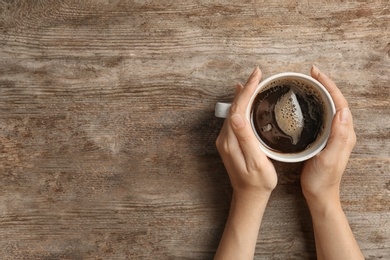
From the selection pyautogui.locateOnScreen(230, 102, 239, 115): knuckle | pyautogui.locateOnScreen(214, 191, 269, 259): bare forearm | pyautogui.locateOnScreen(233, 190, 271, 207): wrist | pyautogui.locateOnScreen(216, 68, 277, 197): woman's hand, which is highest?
pyautogui.locateOnScreen(230, 102, 239, 115): knuckle

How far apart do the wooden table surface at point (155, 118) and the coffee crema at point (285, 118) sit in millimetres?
136

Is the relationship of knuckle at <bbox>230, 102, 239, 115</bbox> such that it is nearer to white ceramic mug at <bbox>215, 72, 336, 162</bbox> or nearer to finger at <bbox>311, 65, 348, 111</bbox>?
white ceramic mug at <bbox>215, 72, 336, 162</bbox>

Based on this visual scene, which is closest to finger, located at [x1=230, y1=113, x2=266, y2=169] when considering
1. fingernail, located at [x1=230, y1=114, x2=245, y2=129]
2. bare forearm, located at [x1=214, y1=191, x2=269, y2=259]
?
fingernail, located at [x1=230, y1=114, x2=245, y2=129]

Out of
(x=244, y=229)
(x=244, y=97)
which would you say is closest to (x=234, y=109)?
(x=244, y=97)

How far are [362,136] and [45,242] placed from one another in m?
0.86

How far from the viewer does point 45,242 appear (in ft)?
3.57

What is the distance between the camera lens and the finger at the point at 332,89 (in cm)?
94

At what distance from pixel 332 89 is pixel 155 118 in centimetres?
43

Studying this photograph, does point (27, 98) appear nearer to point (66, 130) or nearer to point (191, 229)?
point (66, 130)

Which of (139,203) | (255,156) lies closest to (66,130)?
(139,203)

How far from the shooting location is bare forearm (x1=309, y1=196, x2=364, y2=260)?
3.23 ft

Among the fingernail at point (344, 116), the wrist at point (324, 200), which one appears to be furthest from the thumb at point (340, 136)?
the wrist at point (324, 200)

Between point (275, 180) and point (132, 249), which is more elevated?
point (275, 180)

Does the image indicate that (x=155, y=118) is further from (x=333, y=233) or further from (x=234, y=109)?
(x=333, y=233)
